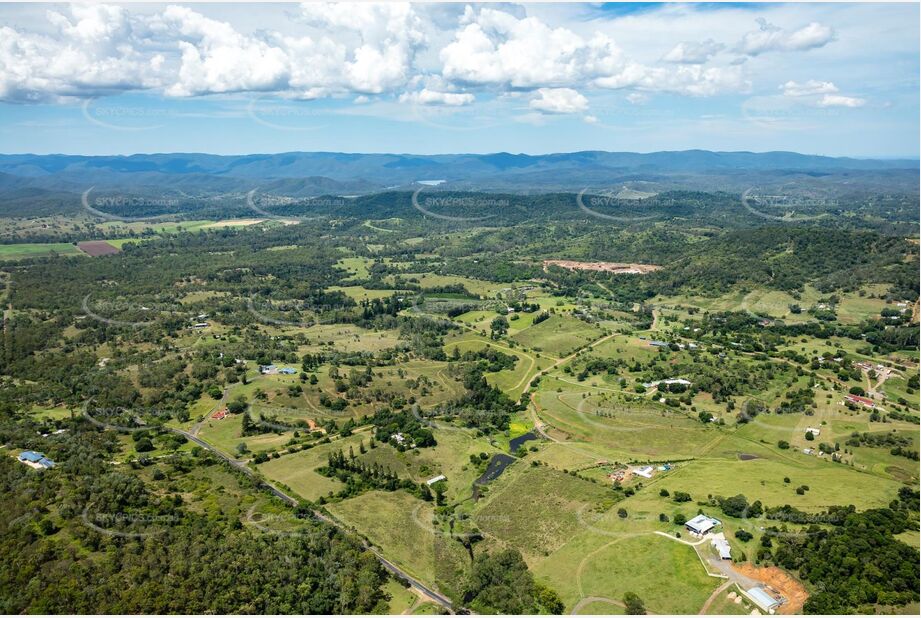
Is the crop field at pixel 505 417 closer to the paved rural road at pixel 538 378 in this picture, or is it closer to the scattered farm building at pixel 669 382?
the paved rural road at pixel 538 378

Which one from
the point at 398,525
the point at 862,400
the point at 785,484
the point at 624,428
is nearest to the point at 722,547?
the point at 785,484

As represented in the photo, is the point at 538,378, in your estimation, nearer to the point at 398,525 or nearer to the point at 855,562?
the point at 398,525

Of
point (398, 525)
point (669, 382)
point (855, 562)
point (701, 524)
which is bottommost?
point (398, 525)

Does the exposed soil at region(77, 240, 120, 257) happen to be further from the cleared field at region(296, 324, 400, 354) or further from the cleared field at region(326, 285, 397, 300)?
the cleared field at region(296, 324, 400, 354)

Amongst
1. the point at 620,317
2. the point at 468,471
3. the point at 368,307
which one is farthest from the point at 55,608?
the point at 620,317

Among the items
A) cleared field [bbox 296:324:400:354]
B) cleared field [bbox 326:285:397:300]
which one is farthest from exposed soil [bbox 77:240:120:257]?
cleared field [bbox 296:324:400:354]

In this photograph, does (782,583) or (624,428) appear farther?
(624,428)
